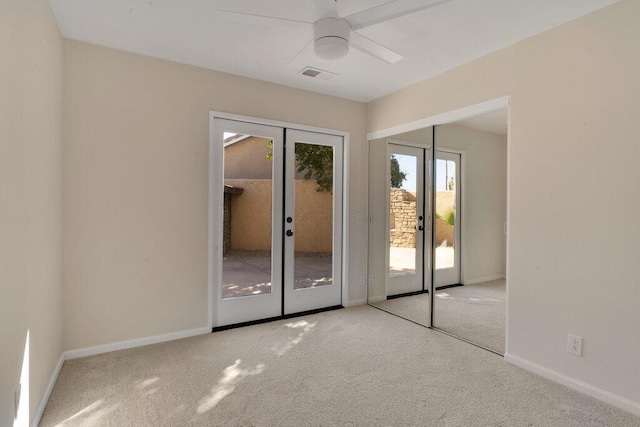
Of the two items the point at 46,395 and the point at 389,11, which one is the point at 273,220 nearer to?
the point at 46,395

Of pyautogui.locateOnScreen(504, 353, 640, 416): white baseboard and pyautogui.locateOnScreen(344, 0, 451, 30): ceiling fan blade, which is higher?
pyautogui.locateOnScreen(344, 0, 451, 30): ceiling fan blade

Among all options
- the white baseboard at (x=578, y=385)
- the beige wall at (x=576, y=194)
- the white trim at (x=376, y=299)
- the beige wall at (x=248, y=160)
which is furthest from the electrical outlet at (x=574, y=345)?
the beige wall at (x=248, y=160)

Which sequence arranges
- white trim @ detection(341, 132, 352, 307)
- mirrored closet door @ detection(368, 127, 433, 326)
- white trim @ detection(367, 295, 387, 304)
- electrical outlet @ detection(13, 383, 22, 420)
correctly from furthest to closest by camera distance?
white trim @ detection(367, 295, 387, 304) < white trim @ detection(341, 132, 352, 307) < mirrored closet door @ detection(368, 127, 433, 326) < electrical outlet @ detection(13, 383, 22, 420)

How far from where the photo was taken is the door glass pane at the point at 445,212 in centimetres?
363

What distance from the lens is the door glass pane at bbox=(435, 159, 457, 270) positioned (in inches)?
143

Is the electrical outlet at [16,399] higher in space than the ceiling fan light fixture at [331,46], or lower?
lower

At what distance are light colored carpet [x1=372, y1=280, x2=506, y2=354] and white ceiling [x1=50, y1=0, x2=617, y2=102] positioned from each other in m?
2.14

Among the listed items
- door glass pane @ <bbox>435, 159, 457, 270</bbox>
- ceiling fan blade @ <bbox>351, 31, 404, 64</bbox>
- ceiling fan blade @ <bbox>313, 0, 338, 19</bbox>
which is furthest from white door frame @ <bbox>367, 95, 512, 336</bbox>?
ceiling fan blade @ <bbox>313, 0, 338, 19</bbox>

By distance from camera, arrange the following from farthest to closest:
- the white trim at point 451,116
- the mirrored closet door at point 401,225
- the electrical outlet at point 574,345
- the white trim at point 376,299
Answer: the white trim at point 376,299, the mirrored closet door at point 401,225, the white trim at point 451,116, the electrical outlet at point 574,345

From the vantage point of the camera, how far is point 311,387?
2365 mm

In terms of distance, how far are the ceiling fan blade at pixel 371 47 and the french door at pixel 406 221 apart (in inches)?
61.0

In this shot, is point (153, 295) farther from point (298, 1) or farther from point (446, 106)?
point (446, 106)

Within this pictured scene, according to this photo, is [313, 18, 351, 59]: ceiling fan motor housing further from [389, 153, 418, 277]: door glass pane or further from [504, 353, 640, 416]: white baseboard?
[504, 353, 640, 416]: white baseboard

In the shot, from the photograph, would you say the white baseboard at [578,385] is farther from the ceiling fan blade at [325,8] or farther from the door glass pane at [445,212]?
the ceiling fan blade at [325,8]
